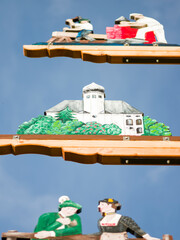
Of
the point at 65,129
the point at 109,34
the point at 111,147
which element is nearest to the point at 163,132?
the point at 111,147

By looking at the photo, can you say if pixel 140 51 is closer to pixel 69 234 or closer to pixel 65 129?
pixel 65 129

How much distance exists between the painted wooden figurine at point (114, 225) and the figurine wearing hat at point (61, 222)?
8.6 inches

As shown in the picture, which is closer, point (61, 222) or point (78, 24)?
point (61, 222)

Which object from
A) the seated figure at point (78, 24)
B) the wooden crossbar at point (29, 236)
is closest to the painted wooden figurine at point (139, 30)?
the seated figure at point (78, 24)

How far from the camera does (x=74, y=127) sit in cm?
589

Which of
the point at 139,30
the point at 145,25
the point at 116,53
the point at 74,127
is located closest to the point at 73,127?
the point at 74,127

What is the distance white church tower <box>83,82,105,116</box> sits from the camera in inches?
247

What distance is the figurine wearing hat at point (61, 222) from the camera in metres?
4.75

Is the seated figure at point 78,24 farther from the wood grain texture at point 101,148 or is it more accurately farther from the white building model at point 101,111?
the wood grain texture at point 101,148

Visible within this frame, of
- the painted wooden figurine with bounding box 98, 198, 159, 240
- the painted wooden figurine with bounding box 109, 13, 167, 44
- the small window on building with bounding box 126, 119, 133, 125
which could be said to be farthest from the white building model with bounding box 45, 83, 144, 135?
the painted wooden figurine with bounding box 109, 13, 167, 44

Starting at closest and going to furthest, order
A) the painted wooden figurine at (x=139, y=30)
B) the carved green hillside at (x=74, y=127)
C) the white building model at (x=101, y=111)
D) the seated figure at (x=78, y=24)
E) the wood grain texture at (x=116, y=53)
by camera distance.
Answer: the carved green hillside at (x=74, y=127), the white building model at (x=101, y=111), the wood grain texture at (x=116, y=53), the painted wooden figurine at (x=139, y=30), the seated figure at (x=78, y=24)

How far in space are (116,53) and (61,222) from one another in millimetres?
2835

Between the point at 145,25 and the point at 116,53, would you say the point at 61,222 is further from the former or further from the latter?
the point at 145,25

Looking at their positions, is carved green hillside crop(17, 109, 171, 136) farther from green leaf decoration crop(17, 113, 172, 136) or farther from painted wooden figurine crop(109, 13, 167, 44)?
painted wooden figurine crop(109, 13, 167, 44)
